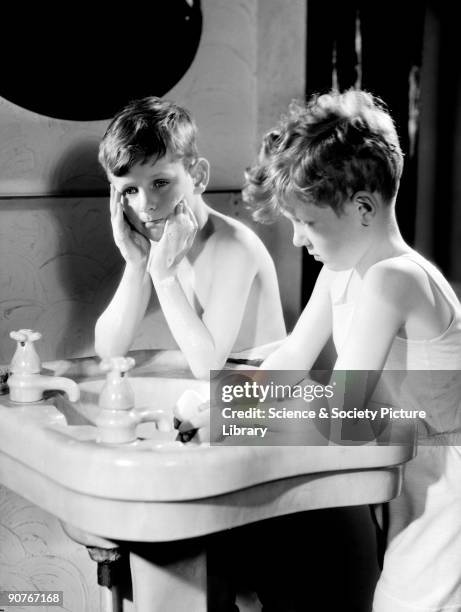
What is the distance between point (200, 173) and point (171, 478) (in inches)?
17.9

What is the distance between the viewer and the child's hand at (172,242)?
100cm

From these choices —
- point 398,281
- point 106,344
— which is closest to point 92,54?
point 106,344

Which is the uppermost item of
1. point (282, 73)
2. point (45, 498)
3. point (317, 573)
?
point (282, 73)

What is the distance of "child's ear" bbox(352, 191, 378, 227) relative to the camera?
89 centimetres

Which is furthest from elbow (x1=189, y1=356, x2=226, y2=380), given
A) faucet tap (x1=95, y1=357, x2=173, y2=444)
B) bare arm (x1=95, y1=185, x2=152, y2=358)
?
faucet tap (x1=95, y1=357, x2=173, y2=444)

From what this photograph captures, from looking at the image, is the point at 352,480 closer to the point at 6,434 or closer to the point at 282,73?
the point at 6,434

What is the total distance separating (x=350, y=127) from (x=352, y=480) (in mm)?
385

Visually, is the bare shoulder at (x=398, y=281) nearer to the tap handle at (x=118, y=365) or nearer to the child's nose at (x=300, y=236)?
the child's nose at (x=300, y=236)

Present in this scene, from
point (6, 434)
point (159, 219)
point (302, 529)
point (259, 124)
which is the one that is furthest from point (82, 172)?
point (302, 529)

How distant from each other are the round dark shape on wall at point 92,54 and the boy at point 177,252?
8 centimetres

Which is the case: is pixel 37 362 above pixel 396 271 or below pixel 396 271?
below

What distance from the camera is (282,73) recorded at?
1.25 m

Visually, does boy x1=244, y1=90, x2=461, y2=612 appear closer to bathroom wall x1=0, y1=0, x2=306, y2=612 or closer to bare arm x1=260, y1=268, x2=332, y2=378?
bare arm x1=260, y1=268, x2=332, y2=378

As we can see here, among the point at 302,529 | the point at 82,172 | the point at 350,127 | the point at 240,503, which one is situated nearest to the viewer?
the point at 240,503
